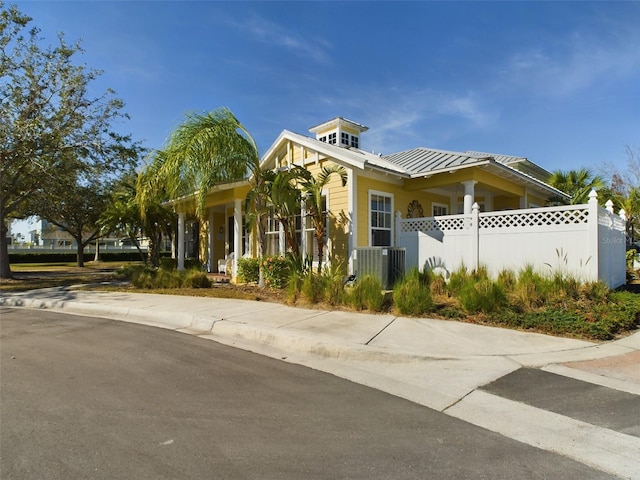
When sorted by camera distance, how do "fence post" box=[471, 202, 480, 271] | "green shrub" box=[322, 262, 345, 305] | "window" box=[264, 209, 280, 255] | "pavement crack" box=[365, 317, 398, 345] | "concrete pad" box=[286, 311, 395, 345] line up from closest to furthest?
1. "pavement crack" box=[365, 317, 398, 345]
2. "concrete pad" box=[286, 311, 395, 345]
3. "green shrub" box=[322, 262, 345, 305]
4. "fence post" box=[471, 202, 480, 271]
5. "window" box=[264, 209, 280, 255]

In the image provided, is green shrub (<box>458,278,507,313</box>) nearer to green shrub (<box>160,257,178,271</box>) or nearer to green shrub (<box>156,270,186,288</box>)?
green shrub (<box>156,270,186,288</box>)

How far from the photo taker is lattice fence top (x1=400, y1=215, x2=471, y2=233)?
441 inches

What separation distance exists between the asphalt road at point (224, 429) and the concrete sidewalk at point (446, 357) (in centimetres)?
29

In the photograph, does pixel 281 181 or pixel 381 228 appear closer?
pixel 281 181

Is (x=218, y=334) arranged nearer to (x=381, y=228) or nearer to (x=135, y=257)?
(x=381, y=228)

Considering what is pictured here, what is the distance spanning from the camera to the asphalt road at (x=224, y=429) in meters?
2.93

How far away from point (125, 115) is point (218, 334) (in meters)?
15.0

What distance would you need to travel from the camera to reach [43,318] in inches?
352

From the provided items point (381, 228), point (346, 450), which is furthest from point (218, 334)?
point (381, 228)

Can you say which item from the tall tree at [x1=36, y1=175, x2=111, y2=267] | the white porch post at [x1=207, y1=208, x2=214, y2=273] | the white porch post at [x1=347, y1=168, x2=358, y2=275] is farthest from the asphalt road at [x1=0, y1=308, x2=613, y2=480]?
the tall tree at [x1=36, y1=175, x2=111, y2=267]

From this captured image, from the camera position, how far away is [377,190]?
12.4 metres

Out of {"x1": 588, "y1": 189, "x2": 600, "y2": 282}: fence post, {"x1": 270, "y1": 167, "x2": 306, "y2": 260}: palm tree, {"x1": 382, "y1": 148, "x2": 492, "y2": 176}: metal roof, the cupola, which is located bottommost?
{"x1": 588, "y1": 189, "x2": 600, "y2": 282}: fence post

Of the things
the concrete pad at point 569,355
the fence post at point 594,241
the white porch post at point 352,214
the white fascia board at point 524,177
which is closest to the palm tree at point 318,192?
the white porch post at point 352,214

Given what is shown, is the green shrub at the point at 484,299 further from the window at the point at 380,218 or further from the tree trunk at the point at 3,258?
the tree trunk at the point at 3,258
